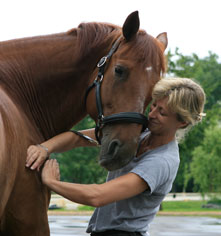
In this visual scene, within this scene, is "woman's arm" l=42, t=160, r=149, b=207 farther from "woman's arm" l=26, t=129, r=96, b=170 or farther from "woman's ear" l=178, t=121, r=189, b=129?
"woman's ear" l=178, t=121, r=189, b=129

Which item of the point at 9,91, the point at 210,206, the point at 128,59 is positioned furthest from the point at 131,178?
the point at 210,206

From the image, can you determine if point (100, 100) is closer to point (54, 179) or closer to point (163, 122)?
point (163, 122)

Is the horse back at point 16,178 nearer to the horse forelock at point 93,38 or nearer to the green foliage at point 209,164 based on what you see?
the horse forelock at point 93,38

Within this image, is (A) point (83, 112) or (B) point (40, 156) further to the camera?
(A) point (83, 112)

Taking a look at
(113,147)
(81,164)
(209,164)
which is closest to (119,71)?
(113,147)

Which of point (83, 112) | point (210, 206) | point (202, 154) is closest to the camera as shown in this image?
point (83, 112)

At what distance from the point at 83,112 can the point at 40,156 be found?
0.66m

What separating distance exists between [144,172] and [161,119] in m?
0.40

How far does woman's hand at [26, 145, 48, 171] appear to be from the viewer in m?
2.62

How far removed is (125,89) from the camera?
2.73 m

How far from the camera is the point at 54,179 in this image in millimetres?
2629

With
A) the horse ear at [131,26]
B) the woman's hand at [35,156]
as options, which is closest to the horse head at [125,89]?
the horse ear at [131,26]

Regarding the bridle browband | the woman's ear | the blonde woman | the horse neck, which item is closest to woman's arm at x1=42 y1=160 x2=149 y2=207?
the blonde woman

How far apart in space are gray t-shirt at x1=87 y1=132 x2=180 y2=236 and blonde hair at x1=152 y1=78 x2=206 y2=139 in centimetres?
27
